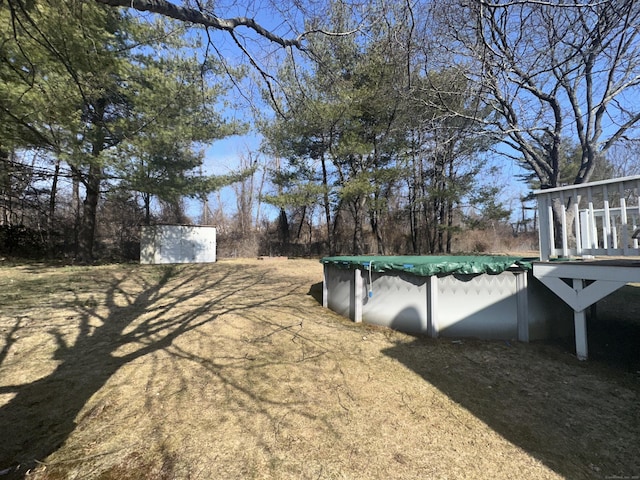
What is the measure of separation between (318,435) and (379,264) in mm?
2956

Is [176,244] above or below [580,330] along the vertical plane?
above

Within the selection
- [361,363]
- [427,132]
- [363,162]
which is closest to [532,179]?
[363,162]

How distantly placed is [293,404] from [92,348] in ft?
9.76

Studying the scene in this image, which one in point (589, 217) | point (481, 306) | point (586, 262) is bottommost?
point (481, 306)

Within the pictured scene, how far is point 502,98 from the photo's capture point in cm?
816

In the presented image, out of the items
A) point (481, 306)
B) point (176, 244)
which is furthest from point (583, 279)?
point (176, 244)

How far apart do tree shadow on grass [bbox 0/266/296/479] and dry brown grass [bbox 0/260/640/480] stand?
2 cm

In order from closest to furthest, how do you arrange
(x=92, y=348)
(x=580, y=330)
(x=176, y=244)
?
(x=580, y=330) → (x=92, y=348) → (x=176, y=244)

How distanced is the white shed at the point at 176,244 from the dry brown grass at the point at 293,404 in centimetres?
875

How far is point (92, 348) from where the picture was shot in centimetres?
415

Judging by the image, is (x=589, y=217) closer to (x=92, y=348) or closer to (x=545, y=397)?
(x=545, y=397)

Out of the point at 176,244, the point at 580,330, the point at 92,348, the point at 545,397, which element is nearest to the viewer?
the point at 545,397

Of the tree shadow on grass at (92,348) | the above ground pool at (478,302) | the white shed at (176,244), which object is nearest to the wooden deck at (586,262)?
the above ground pool at (478,302)

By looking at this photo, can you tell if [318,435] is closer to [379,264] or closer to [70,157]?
[379,264]
